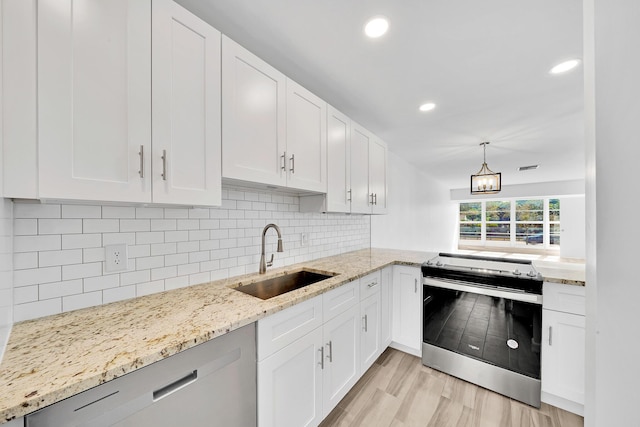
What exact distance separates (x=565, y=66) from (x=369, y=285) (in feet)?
7.16

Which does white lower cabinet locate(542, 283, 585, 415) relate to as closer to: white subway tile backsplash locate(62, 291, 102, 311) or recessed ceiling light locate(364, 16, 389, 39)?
recessed ceiling light locate(364, 16, 389, 39)

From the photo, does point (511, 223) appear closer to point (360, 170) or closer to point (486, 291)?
point (486, 291)

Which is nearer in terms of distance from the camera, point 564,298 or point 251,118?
point 251,118

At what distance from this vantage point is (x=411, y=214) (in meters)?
4.86

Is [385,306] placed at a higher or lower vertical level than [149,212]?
lower

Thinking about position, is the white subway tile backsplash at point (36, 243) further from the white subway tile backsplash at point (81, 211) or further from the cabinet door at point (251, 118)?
the cabinet door at point (251, 118)

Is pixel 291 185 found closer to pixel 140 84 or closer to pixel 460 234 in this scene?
pixel 140 84

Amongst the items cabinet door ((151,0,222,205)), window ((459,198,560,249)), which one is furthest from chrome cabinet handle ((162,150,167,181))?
window ((459,198,560,249))

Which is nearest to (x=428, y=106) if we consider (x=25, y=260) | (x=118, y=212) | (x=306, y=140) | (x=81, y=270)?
(x=306, y=140)

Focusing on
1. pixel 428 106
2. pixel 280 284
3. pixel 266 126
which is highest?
pixel 428 106

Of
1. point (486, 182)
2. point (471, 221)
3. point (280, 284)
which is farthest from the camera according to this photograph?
point (471, 221)

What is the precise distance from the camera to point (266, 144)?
4.76ft

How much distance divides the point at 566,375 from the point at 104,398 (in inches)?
102

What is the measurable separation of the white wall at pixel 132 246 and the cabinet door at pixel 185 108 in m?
0.35
